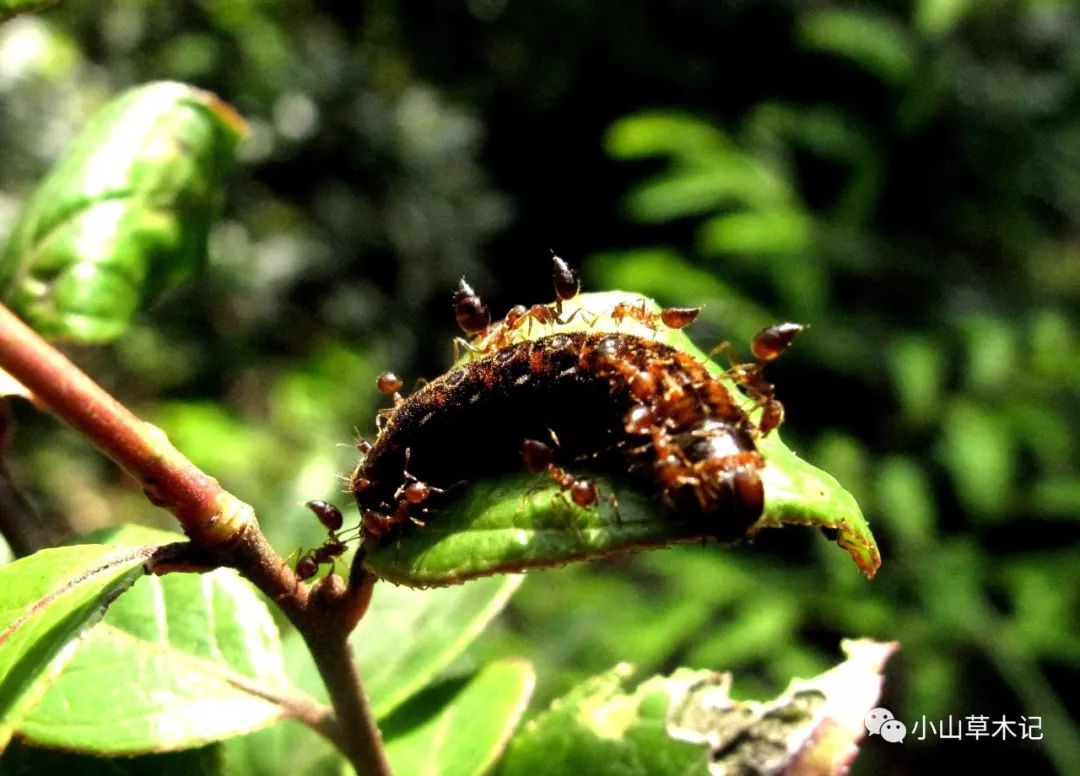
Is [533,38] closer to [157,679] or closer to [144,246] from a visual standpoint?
[144,246]

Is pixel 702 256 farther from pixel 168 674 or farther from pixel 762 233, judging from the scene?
pixel 168 674

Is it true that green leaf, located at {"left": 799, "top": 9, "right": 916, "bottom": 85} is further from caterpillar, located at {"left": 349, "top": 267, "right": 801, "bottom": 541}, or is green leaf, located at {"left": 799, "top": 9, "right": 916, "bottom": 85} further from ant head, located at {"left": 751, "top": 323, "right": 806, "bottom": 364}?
caterpillar, located at {"left": 349, "top": 267, "right": 801, "bottom": 541}

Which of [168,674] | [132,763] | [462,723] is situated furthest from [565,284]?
[132,763]

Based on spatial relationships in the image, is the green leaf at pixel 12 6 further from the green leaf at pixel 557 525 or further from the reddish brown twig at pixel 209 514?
the green leaf at pixel 557 525

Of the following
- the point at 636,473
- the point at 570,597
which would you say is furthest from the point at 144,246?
the point at 570,597

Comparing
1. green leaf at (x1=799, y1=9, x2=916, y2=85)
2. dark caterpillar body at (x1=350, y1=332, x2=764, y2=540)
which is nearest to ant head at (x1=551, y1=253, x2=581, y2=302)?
dark caterpillar body at (x1=350, y1=332, x2=764, y2=540)
